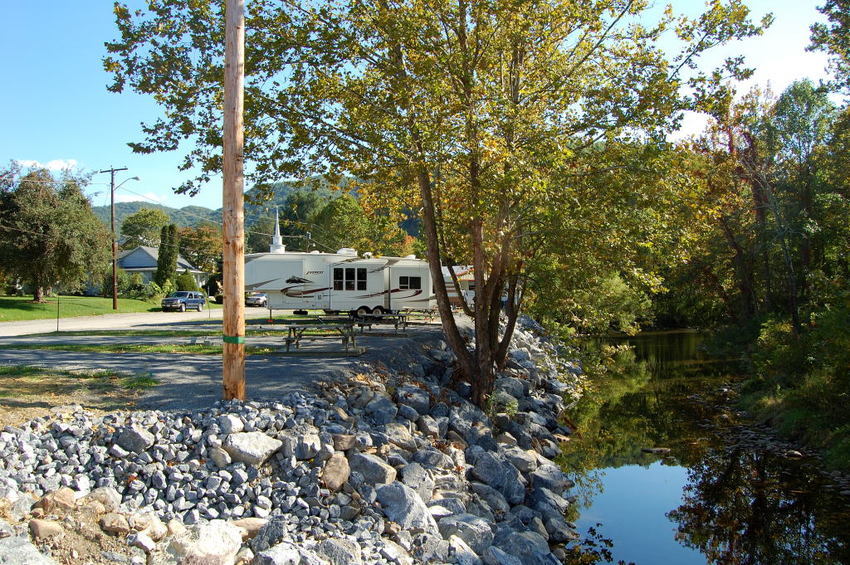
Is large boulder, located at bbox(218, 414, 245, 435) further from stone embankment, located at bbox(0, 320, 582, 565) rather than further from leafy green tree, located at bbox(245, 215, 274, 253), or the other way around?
leafy green tree, located at bbox(245, 215, 274, 253)

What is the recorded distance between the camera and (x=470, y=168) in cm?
1261

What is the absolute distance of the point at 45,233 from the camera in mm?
35812

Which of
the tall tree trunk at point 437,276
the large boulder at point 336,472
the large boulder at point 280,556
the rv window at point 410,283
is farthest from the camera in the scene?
the rv window at point 410,283

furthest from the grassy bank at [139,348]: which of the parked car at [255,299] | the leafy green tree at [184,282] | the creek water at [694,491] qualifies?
the leafy green tree at [184,282]

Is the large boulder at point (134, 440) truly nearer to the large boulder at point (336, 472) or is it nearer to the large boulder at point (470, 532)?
the large boulder at point (336, 472)

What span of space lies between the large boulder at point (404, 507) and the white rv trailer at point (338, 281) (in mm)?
16687

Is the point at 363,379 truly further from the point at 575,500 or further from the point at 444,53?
the point at 444,53

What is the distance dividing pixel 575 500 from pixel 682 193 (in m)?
5.87

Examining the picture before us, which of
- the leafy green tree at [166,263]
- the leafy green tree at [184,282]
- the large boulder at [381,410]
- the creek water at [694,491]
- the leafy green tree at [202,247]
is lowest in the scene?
the creek water at [694,491]

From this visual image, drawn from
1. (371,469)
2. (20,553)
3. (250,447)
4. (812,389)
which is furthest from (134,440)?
(812,389)

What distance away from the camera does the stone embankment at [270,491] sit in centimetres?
535

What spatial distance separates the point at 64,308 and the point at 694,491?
1395 inches

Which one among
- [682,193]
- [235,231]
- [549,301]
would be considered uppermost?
[682,193]

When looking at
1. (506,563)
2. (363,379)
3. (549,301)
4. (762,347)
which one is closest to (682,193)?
(549,301)
